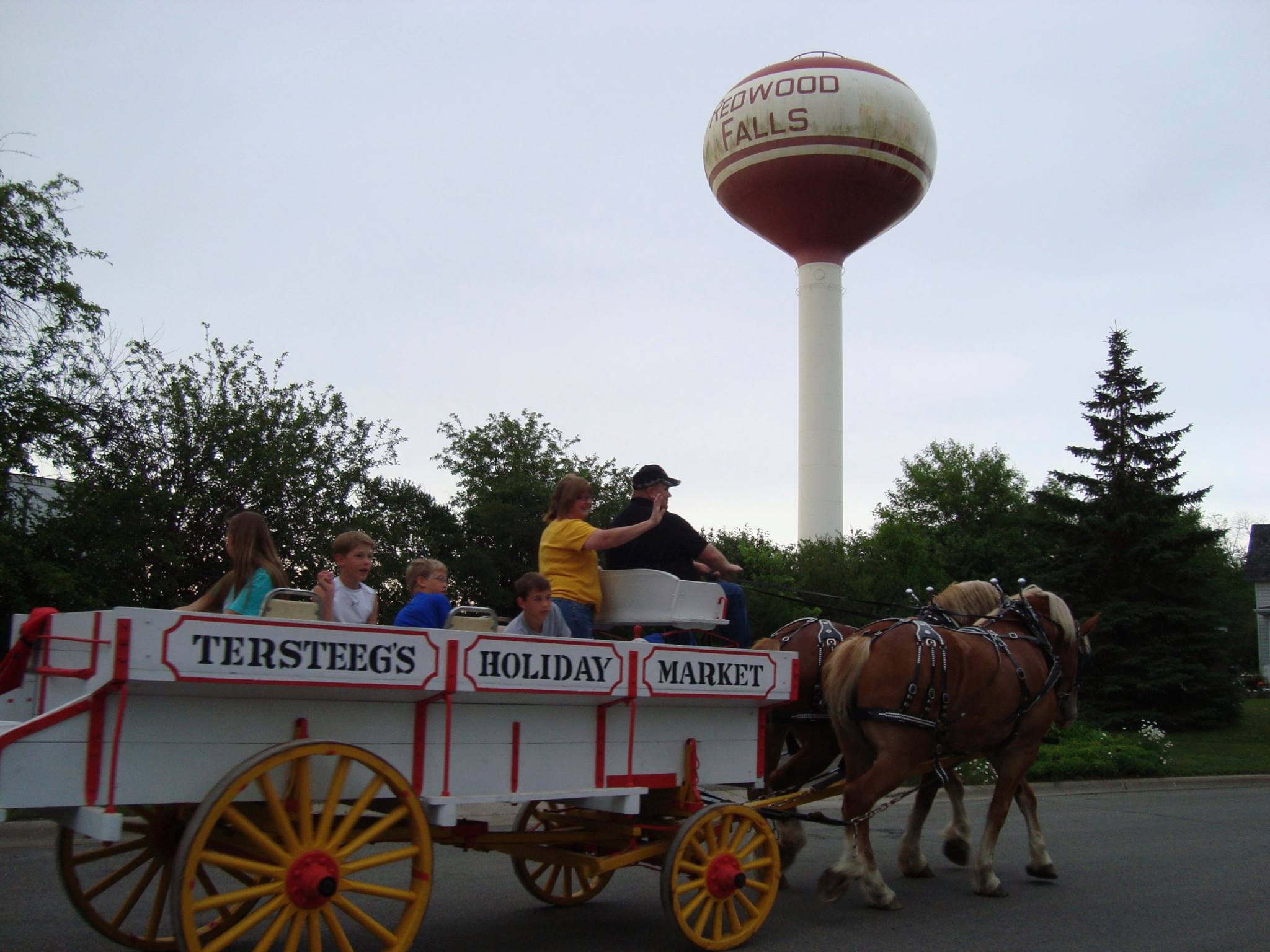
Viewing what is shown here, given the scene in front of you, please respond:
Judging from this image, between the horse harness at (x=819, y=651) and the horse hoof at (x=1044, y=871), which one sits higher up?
the horse harness at (x=819, y=651)

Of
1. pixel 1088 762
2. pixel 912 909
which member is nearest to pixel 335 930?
pixel 912 909

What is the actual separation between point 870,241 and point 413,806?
3736 cm

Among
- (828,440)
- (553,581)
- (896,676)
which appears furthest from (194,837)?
(828,440)

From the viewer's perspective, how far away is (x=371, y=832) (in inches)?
177

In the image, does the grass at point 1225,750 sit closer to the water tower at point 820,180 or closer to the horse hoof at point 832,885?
the horse hoof at point 832,885

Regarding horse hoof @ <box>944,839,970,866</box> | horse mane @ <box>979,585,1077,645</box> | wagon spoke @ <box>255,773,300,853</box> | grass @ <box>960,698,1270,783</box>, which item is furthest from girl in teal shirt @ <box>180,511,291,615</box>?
grass @ <box>960,698,1270,783</box>

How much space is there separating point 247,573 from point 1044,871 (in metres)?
5.49

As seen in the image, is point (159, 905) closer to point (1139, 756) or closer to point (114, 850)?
point (114, 850)

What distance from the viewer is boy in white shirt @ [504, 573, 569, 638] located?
18.8 ft

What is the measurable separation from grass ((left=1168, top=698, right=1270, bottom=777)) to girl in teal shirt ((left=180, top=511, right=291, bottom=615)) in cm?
1418

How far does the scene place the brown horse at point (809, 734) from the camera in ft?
24.7

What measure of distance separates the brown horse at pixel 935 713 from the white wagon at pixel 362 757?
0.78 meters

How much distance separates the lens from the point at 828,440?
40.2 m

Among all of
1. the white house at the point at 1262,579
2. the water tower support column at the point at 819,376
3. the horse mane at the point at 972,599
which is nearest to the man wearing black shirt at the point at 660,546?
the horse mane at the point at 972,599
